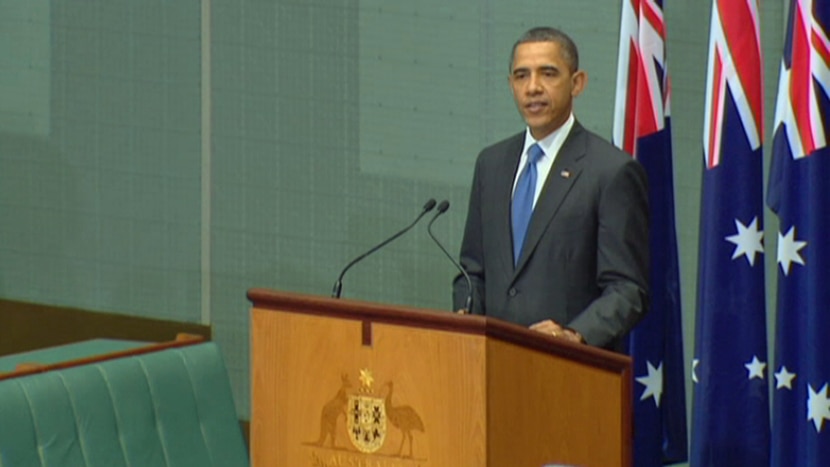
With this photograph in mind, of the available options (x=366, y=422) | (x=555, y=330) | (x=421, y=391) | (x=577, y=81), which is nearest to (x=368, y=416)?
(x=366, y=422)

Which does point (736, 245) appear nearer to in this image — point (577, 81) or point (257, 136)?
point (577, 81)

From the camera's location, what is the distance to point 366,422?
153 inches

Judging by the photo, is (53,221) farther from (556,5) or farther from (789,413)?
(789,413)

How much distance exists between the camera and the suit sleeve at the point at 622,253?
4457mm

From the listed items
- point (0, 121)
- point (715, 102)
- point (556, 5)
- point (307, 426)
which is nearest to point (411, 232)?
point (556, 5)

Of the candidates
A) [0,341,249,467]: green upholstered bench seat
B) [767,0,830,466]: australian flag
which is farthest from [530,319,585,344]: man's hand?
[767,0,830,466]: australian flag

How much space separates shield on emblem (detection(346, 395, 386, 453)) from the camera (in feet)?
12.7

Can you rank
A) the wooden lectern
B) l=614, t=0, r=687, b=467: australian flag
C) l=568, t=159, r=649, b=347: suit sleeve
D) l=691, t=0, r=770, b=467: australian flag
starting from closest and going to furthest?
the wooden lectern → l=568, t=159, r=649, b=347: suit sleeve → l=691, t=0, r=770, b=467: australian flag → l=614, t=0, r=687, b=467: australian flag

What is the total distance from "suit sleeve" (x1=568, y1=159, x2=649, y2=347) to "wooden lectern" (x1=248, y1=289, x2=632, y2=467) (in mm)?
398

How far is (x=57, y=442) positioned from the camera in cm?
456

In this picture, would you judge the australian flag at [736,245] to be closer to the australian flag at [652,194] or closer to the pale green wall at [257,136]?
the australian flag at [652,194]

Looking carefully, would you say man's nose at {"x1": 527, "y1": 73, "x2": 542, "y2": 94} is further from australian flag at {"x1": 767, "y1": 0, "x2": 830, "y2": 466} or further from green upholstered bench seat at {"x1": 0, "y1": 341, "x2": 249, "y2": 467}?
green upholstered bench seat at {"x1": 0, "y1": 341, "x2": 249, "y2": 467}

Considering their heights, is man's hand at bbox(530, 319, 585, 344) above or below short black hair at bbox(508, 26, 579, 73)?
below

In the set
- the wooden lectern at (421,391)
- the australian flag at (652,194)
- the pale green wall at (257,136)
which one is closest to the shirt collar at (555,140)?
the wooden lectern at (421,391)
